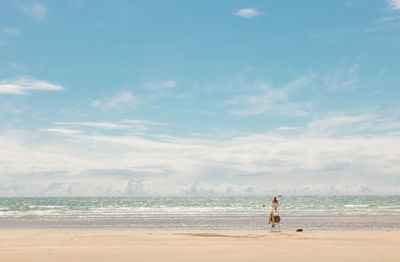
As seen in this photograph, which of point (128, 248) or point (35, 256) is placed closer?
point (35, 256)

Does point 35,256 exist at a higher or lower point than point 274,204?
lower

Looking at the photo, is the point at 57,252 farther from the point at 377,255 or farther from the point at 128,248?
the point at 377,255

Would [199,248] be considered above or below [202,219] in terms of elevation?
above

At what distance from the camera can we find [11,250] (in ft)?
55.3

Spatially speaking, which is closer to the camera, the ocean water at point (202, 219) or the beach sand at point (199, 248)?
the beach sand at point (199, 248)

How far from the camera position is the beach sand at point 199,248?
48.8 ft

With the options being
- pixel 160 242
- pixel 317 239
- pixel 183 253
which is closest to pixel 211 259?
pixel 183 253

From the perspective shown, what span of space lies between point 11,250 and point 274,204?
49.6 ft

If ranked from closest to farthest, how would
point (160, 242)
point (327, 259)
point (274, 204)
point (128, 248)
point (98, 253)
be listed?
point (327, 259), point (98, 253), point (128, 248), point (160, 242), point (274, 204)

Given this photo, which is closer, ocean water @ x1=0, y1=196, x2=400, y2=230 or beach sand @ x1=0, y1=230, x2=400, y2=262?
beach sand @ x1=0, y1=230, x2=400, y2=262

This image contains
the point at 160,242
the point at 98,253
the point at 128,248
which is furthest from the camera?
the point at 160,242

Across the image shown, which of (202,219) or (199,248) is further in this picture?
(202,219)

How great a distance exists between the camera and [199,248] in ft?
56.3

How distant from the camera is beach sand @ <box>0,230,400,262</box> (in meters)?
14.9
